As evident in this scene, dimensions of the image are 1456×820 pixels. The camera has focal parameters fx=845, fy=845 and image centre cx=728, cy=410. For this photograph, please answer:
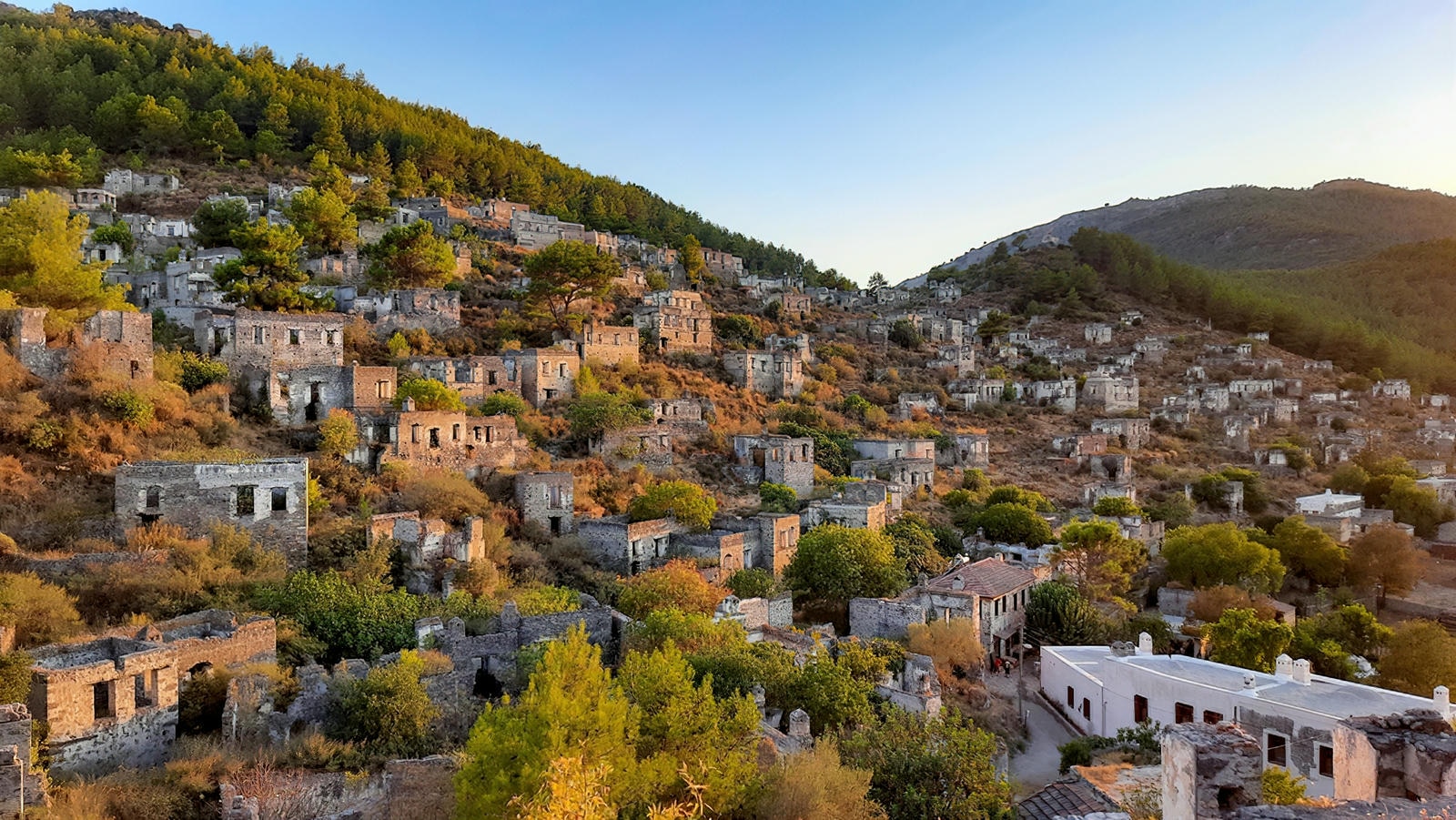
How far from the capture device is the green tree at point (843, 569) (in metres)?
21.3

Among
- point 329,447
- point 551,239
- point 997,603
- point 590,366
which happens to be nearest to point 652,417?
point 590,366

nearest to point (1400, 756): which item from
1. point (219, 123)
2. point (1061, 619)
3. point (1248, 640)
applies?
point (1248, 640)

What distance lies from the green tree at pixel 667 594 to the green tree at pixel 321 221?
26.1 m

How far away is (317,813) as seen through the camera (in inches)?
371

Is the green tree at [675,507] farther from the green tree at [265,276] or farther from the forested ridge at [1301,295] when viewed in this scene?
the forested ridge at [1301,295]

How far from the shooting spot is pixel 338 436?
830 inches

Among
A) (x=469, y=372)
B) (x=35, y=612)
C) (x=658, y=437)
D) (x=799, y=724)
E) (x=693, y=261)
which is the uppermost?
(x=693, y=261)

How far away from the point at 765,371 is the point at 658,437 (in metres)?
13.3

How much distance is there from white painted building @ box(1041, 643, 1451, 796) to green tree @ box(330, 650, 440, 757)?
1283cm

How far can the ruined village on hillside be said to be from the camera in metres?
11.3

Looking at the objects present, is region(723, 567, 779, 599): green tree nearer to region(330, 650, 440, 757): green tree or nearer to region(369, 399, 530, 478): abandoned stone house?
region(369, 399, 530, 478): abandoned stone house

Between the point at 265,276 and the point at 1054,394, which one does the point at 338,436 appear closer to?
the point at 265,276

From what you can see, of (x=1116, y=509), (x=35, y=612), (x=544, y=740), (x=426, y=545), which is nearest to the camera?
(x=544, y=740)

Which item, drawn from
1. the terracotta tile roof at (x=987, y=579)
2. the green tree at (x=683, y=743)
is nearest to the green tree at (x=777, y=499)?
the terracotta tile roof at (x=987, y=579)
